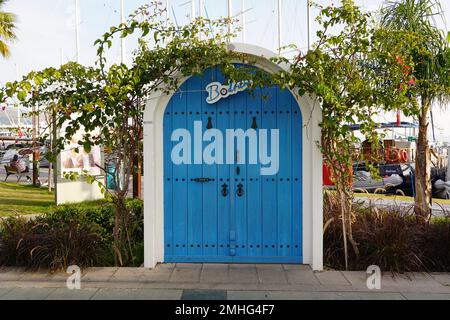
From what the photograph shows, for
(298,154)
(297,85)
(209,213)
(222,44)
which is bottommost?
(209,213)

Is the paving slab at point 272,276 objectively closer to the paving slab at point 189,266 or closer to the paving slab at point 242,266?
the paving slab at point 242,266

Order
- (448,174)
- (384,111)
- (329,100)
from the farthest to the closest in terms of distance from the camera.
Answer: (448,174), (384,111), (329,100)

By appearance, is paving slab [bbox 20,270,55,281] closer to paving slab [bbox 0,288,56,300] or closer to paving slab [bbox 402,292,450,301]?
paving slab [bbox 0,288,56,300]

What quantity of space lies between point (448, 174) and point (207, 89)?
46.8 feet

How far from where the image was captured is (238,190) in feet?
19.6

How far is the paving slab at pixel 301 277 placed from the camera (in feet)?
17.2

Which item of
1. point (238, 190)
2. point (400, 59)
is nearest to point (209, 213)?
point (238, 190)

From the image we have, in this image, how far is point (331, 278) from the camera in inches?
212

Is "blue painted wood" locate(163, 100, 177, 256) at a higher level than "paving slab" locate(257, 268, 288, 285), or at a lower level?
higher

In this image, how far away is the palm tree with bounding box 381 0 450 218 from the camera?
22.9ft

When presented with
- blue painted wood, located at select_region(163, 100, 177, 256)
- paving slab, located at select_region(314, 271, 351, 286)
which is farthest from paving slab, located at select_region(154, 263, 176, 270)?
paving slab, located at select_region(314, 271, 351, 286)

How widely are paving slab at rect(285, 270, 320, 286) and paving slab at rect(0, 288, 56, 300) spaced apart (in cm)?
295

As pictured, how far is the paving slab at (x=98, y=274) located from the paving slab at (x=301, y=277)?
7.65 feet

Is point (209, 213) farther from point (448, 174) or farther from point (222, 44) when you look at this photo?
point (448, 174)
